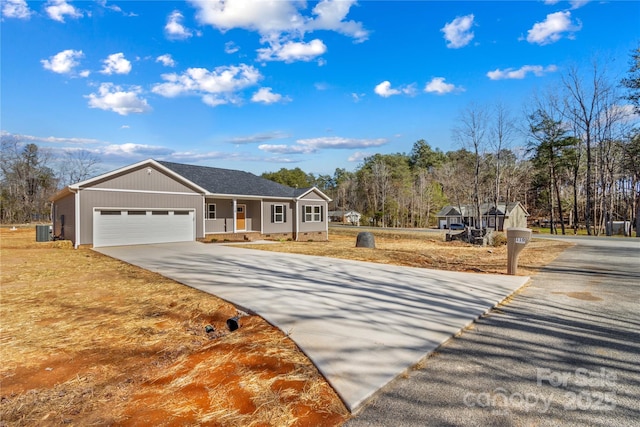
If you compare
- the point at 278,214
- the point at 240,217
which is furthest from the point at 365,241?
the point at 240,217

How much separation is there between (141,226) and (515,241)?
597 inches

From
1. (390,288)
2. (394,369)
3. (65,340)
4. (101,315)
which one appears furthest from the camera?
(390,288)

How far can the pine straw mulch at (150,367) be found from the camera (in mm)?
2465

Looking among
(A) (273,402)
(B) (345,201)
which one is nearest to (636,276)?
(A) (273,402)

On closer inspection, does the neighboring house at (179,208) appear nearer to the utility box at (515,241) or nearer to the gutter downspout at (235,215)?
the gutter downspout at (235,215)

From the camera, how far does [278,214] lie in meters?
21.9

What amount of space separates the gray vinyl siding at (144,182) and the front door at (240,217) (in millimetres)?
4028

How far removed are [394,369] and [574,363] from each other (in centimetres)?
176

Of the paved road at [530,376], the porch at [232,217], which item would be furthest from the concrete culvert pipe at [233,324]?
the porch at [232,217]

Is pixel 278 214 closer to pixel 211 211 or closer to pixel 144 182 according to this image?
pixel 211 211

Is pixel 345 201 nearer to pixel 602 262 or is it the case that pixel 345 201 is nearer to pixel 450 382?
pixel 602 262

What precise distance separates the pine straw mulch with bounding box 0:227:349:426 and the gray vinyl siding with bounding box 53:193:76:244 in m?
10.5

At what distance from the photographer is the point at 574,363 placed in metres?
3.23

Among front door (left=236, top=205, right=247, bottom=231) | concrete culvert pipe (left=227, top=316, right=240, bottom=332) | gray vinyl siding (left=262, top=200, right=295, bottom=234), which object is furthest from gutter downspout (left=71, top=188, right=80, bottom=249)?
concrete culvert pipe (left=227, top=316, right=240, bottom=332)
